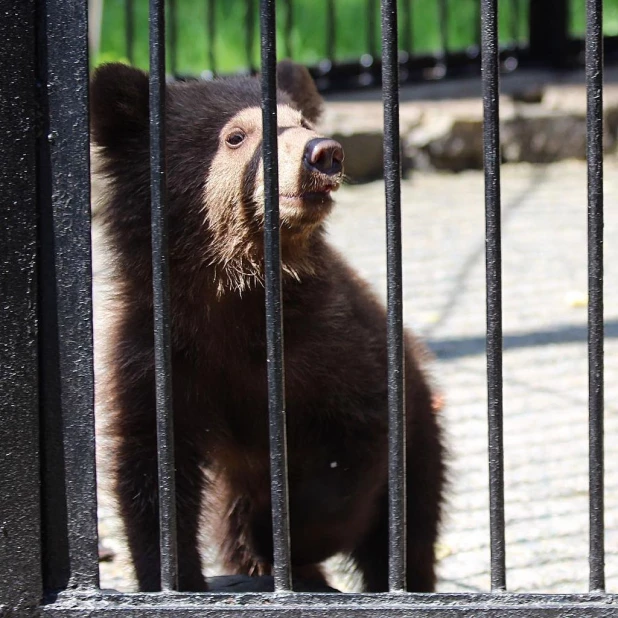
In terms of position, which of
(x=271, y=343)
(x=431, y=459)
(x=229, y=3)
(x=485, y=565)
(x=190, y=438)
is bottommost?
(x=485, y=565)

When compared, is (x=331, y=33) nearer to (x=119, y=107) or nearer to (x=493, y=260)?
(x=119, y=107)

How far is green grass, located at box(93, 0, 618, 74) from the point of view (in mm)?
11117

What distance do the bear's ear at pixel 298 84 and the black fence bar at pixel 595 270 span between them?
156 centimetres

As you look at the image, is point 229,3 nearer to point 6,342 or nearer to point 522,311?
point 522,311

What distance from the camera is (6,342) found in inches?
92.0

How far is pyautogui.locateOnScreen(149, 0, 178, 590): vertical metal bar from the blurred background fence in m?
7.35

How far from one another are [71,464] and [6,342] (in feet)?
0.98

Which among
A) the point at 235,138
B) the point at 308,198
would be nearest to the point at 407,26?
the point at 235,138

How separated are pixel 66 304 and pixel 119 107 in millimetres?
1144

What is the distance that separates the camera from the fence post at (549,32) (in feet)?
34.7

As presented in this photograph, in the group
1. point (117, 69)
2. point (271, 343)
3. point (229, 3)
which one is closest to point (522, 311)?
point (117, 69)

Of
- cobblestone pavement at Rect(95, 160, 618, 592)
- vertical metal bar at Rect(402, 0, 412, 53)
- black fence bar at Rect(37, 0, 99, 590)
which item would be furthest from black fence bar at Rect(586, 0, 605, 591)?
vertical metal bar at Rect(402, 0, 412, 53)

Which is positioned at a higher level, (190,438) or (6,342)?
(6,342)

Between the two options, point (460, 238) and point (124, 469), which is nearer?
point (124, 469)
